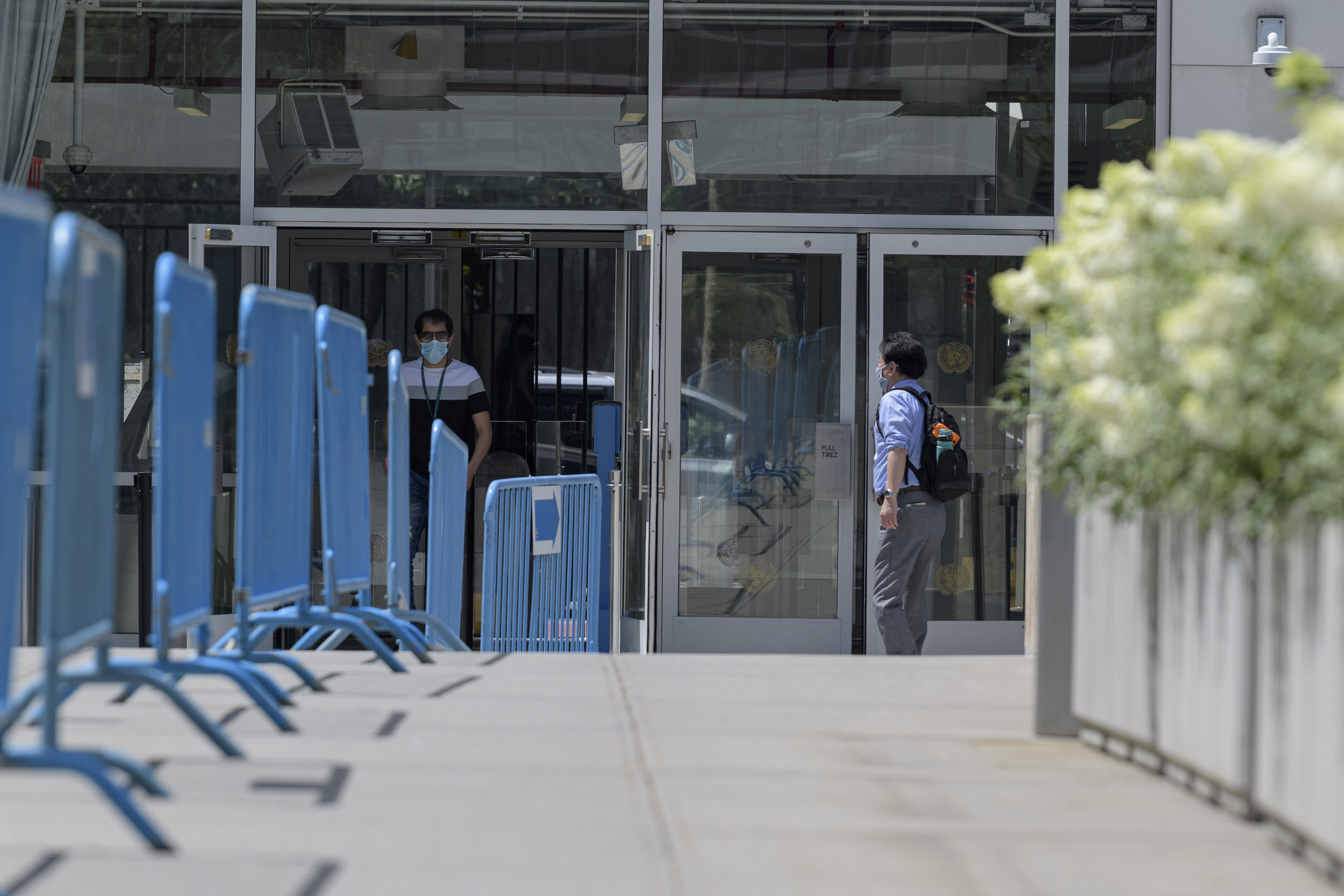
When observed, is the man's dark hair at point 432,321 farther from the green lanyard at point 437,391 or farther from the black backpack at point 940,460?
the black backpack at point 940,460

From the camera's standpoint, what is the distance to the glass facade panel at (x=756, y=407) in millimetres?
7305

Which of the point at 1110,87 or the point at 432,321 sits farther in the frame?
the point at 432,321

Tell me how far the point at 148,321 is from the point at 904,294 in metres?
3.88

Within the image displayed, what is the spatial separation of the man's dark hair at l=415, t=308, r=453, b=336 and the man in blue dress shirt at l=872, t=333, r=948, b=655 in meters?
2.52

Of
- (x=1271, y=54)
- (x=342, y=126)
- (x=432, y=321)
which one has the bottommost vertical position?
(x=432, y=321)

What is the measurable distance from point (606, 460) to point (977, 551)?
206 cm

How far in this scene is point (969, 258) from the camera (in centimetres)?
738

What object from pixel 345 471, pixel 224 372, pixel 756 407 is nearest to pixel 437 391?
pixel 224 372

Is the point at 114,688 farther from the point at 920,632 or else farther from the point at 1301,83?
the point at 920,632

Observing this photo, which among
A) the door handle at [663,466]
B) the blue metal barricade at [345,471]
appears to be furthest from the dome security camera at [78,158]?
the blue metal barricade at [345,471]

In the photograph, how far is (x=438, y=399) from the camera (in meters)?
7.57

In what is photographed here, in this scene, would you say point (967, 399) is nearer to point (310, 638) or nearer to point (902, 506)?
point (902, 506)

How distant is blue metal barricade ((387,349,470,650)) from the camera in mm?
4668

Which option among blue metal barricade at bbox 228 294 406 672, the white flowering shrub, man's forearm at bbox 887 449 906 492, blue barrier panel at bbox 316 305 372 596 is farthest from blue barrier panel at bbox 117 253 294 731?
man's forearm at bbox 887 449 906 492
